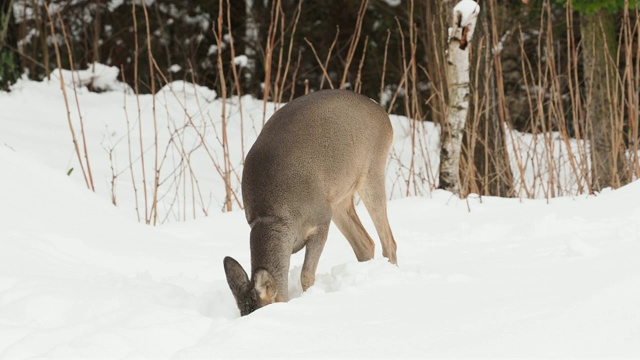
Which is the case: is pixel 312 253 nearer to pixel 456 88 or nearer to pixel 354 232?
pixel 354 232

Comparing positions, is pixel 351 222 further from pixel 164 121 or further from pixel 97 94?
pixel 97 94

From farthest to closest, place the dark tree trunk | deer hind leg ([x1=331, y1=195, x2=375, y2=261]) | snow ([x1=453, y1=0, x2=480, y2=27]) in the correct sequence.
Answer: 1. the dark tree trunk
2. snow ([x1=453, y1=0, x2=480, y2=27])
3. deer hind leg ([x1=331, y1=195, x2=375, y2=261])

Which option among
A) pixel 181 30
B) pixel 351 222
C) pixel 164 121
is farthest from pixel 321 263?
pixel 181 30

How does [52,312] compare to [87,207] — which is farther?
[87,207]

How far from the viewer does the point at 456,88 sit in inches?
260

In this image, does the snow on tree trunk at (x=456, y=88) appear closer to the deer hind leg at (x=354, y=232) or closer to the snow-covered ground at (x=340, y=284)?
the snow-covered ground at (x=340, y=284)

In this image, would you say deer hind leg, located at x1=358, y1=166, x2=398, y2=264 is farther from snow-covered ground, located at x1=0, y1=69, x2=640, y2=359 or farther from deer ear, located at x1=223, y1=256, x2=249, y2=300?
deer ear, located at x1=223, y1=256, x2=249, y2=300

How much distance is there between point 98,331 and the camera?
3223 mm

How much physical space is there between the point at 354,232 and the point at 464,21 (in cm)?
216

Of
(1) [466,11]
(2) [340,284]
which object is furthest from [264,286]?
(1) [466,11]

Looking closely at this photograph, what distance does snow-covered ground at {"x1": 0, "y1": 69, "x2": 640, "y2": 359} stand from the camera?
3.02 metres

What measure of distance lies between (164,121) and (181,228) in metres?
5.33

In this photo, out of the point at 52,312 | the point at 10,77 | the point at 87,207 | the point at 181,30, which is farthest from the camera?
the point at 181,30

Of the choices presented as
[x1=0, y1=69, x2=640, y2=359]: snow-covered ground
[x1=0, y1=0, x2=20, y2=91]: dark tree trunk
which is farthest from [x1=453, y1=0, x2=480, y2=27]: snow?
[x1=0, y1=0, x2=20, y2=91]: dark tree trunk
